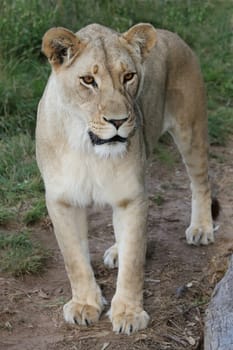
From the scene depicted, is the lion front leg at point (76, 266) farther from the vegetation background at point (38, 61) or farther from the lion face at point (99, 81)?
the vegetation background at point (38, 61)

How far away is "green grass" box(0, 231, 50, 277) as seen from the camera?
12.6 feet

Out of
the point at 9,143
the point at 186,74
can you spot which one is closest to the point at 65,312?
the point at 186,74

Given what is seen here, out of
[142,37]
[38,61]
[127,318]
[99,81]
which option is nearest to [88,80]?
[99,81]

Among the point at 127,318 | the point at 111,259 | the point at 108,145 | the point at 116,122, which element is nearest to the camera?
the point at 116,122

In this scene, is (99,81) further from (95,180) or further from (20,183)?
(20,183)

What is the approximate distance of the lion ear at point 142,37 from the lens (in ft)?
10.6

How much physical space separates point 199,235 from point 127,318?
92 cm

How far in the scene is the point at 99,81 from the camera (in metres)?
3.02

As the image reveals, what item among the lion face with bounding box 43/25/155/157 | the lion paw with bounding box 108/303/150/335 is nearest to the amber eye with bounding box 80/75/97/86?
the lion face with bounding box 43/25/155/157

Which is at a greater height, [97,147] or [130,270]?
[97,147]

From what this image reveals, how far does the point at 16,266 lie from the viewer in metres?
3.85

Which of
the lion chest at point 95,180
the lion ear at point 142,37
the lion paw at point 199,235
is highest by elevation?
the lion ear at point 142,37

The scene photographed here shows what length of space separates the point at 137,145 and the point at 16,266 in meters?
0.81

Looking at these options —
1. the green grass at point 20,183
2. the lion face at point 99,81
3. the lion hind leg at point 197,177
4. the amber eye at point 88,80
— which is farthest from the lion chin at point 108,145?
the green grass at point 20,183
